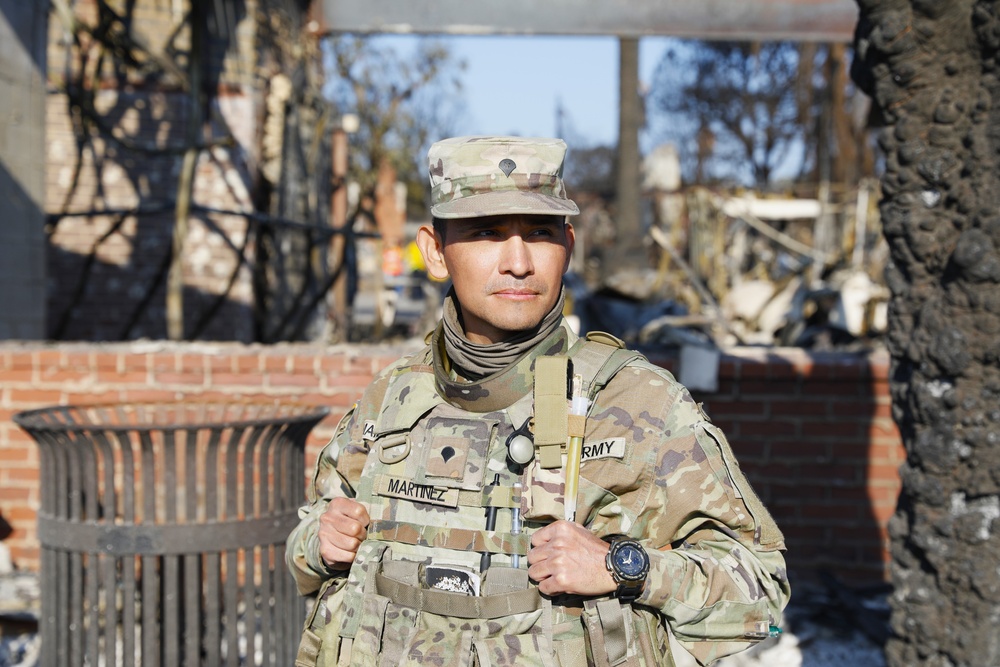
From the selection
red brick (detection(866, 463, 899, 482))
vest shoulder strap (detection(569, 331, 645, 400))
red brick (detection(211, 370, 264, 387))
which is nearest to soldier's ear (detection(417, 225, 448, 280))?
vest shoulder strap (detection(569, 331, 645, 400))

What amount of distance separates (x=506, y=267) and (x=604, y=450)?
0.39 metres

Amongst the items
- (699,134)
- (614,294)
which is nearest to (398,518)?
(614,294)

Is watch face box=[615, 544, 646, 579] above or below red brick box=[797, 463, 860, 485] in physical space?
above

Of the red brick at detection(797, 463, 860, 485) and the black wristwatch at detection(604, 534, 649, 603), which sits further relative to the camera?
the red brick at detection(797, 463, 860, 485)

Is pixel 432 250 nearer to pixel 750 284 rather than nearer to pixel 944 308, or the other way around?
pixel 944 308

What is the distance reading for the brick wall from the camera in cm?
440

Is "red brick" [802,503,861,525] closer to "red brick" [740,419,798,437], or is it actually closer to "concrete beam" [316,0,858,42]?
"red brick" [740,419,798,437]

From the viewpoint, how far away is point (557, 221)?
1774mm

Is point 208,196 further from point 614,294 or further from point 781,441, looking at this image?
point 781,441

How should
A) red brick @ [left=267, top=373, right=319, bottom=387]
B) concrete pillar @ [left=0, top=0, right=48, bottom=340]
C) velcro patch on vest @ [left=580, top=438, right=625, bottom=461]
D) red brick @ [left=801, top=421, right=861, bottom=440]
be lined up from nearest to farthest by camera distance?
velcro patch on vest @ [left=580, top=438, right=625, bottom=461] < red brick @ [left=801, top=421, right=861, bottom=440] < red brick @ [left=267, top=373, right=319, bottom=387] < concrete pillar @ [left=0, top=0, right=48, bottom=340]

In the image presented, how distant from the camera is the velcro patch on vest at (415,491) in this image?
169 centimetres

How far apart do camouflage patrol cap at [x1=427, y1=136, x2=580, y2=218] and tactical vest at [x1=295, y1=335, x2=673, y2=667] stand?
1.05 ft

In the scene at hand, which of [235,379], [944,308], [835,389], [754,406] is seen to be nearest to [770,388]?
[754,406]

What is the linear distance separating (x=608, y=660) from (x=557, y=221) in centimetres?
82
